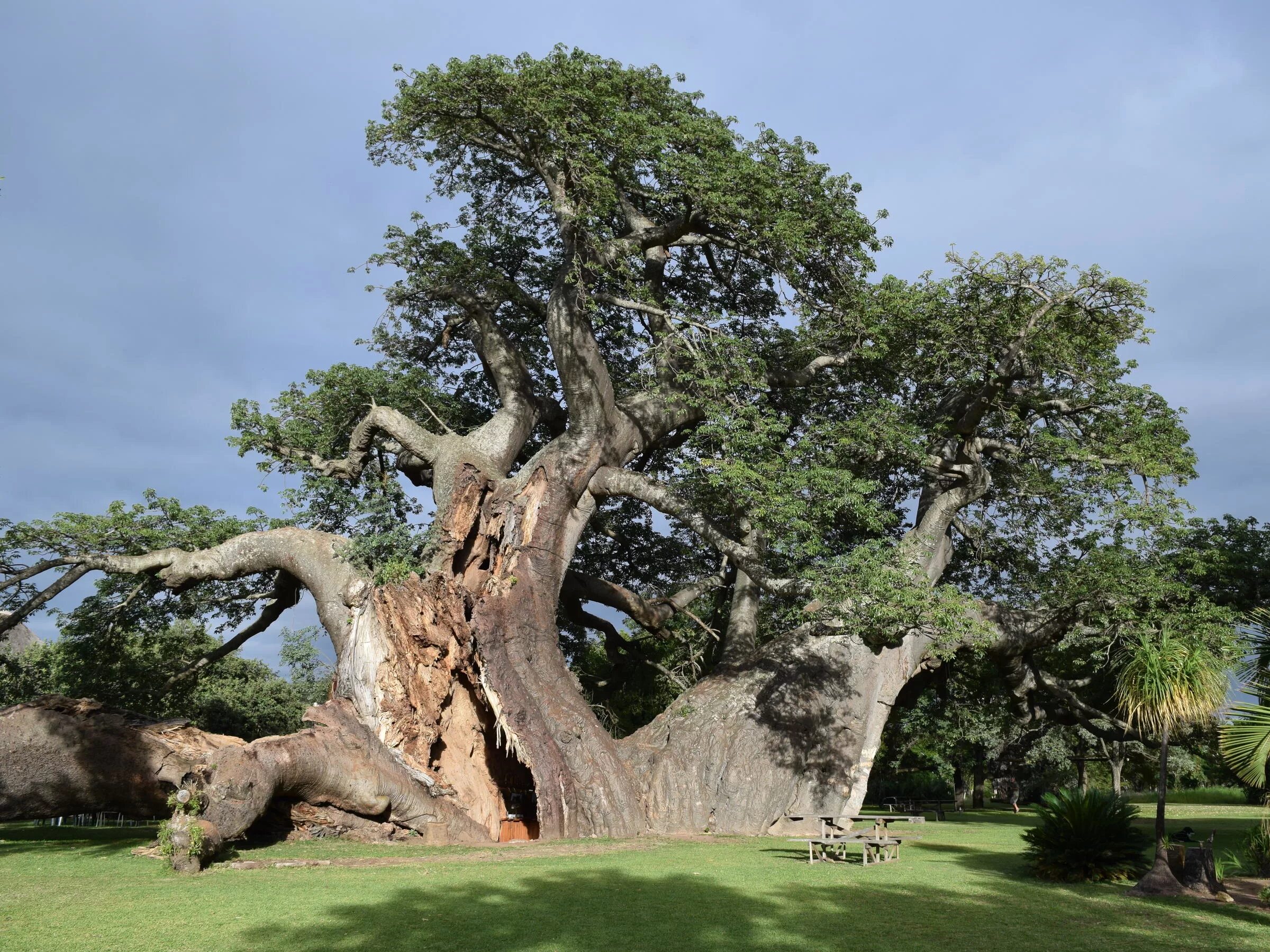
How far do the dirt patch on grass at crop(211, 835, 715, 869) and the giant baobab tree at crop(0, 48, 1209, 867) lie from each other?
828 mm

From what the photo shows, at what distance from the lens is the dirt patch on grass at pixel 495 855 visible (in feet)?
41.6

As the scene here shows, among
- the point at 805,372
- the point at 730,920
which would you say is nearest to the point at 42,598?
the point at 730,920

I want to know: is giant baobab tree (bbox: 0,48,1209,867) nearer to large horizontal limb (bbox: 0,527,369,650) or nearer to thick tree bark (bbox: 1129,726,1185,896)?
large horizontal limb (bbox: 0,527,369,650)

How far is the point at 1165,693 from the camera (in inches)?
457

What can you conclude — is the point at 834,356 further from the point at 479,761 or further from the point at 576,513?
the point at 479,761

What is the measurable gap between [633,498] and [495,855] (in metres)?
7.90

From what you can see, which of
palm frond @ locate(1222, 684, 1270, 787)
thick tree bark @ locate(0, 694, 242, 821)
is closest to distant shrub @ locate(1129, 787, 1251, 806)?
palm frond @ locate(1222, 684, 1270, 787)

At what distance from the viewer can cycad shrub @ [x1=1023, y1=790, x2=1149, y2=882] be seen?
1220cm

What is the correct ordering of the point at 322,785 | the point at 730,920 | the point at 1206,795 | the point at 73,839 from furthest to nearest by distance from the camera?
the point at 1206,795, the point at 73,839, the point at 322,785, the point at 730,920

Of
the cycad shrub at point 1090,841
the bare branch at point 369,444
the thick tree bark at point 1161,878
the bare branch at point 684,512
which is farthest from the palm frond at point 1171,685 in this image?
the bare branch at point 369,444

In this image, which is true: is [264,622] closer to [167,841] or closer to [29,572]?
[29,572]

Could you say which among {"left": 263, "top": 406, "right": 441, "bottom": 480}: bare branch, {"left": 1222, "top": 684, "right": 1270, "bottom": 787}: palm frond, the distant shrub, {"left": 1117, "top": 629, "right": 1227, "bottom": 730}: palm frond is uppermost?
{"left": 263, "top": 406, "right": 441, "bottom": 480}: bare branch

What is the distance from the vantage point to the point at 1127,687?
1209cm

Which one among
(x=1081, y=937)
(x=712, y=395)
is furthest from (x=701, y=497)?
(x=1081, y=937)
